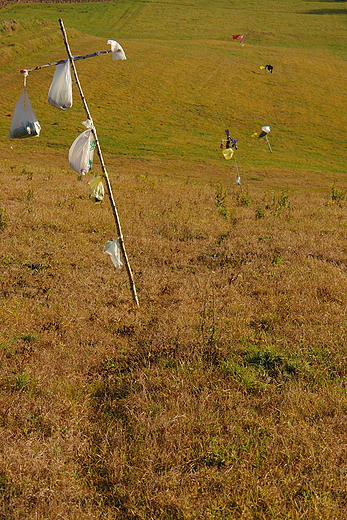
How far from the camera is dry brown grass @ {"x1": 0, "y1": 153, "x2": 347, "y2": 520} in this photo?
3.26 meters

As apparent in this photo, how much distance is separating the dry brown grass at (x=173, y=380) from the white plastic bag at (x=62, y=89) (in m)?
3.04

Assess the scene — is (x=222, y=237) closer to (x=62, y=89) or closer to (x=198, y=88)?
(x=62, y=89)

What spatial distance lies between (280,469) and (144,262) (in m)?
5.74

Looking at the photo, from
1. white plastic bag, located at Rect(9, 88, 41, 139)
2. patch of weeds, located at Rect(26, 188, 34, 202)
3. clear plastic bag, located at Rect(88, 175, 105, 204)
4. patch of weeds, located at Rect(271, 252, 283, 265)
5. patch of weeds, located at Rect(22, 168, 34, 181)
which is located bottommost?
patch of weeds, located at Rect(22, 168, 34, 181)

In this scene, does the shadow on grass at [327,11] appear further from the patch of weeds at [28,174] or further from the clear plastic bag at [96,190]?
the clear plastic bag at [96,190]

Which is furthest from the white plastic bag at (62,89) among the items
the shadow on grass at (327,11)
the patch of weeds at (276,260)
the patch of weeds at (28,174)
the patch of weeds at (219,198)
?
the shadow on grass at (327,11)

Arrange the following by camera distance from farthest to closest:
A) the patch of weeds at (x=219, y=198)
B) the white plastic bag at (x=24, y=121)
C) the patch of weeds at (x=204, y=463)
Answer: the patch of weeds at (x=219, y=198)
the white plastic bag at (x=24, y=121)
the patch of weeds at (x=204, y=463)

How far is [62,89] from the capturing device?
207 inches

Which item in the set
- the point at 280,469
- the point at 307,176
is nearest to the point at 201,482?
the point at 280,469

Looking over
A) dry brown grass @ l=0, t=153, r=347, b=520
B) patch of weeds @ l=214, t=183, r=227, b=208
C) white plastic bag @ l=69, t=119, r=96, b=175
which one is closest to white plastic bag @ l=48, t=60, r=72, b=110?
white plastic bag @ l=69, t=119, r=96, b=175

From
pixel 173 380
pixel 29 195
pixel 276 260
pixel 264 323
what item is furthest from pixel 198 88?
pixel 173 380

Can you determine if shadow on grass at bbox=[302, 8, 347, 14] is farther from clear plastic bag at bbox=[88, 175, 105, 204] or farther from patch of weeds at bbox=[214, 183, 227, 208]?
clear plastic bag at bbox=[88, 175, 105, 204]

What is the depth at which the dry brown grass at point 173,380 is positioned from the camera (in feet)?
10.7

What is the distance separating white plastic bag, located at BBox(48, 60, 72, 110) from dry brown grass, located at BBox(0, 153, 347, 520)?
120 inches
